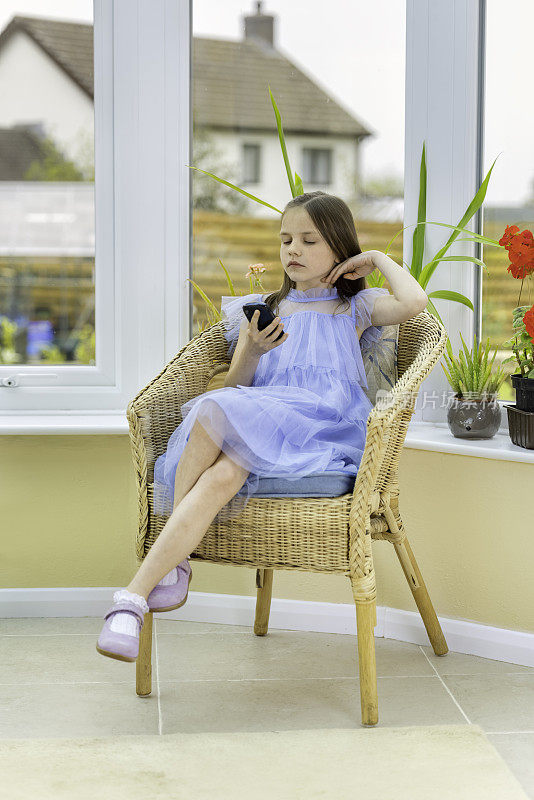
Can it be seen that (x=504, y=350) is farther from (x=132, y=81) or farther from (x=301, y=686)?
(x=132, y=81)

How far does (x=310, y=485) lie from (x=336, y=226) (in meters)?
0.67

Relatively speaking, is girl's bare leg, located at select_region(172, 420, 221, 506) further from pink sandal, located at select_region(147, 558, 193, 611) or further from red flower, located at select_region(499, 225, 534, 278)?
red flower, located at select_region(499, 225, 534, 278)

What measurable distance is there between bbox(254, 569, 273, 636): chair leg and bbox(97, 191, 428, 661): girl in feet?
1.57

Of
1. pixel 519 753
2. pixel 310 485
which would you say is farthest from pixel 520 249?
pixel 519 753

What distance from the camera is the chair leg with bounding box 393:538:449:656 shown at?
2262mm

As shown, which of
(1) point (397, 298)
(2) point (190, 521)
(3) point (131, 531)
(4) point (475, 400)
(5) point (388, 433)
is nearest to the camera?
(2) point (190, 521)

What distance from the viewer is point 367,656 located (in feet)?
6.30

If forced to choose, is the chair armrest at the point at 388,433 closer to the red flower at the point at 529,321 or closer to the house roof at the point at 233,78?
the red flower at the point at 529,321

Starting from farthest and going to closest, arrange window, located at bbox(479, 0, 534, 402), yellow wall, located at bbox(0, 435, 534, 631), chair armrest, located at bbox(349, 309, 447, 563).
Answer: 1. window, located at bbox(479, 0, 534, 402)
2. yellow wall, located at bbox(0, 435, 534, 631)
3. chair armrest, located at bbox(349, 309, 447, 563)

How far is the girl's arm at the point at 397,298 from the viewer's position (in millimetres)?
2148

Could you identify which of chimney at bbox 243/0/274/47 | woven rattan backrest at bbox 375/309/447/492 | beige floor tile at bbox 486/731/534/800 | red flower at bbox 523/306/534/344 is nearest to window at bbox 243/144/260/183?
chimney at bbox 243/0/274/47

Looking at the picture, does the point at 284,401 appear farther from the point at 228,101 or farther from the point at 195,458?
the point at 228,101

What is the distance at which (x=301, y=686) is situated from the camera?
7.18 ft

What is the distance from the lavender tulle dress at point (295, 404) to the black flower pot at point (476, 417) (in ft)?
1.05
